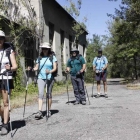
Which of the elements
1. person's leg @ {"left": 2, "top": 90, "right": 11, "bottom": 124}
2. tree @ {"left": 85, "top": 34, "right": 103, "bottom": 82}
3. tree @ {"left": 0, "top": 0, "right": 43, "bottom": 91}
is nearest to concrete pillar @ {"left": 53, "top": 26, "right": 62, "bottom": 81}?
tree @ {"left": 0, "top": 0, "right": 43, "bottom": 91}

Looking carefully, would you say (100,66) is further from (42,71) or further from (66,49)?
(66,49)

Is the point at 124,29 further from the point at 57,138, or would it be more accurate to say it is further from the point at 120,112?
the point at 57,138

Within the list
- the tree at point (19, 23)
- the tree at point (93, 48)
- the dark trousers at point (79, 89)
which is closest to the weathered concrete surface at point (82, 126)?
the dark trousers at point (79, 89)

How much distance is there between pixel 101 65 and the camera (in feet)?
35.4

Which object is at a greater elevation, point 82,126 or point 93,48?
point 93,48

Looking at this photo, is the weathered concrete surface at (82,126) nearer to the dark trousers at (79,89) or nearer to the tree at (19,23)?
the dark trousers at (79,89)

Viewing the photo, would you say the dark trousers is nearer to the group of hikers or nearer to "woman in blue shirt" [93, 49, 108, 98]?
the group of hikers

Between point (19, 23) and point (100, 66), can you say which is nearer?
point (100, 66)

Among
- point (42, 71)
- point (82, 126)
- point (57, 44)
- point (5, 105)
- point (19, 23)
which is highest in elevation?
point (19, 23)

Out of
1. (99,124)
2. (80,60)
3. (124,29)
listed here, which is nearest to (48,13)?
(124,29)

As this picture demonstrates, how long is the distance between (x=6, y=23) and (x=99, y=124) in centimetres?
1040

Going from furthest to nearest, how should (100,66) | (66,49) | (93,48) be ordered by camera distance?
1. (93,48)
2. (66,49)
3. (100,66)

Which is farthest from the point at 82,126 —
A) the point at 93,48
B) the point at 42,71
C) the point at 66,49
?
the point at 93,48

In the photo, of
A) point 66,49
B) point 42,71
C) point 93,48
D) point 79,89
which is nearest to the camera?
point 42,71
